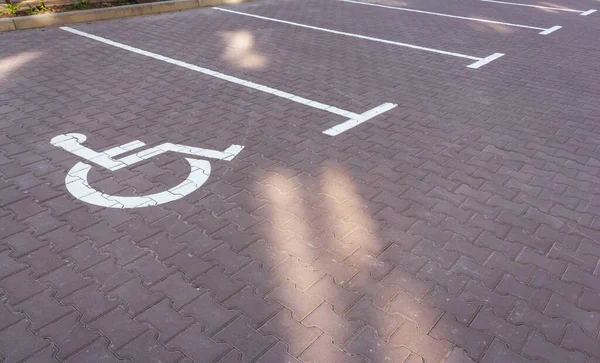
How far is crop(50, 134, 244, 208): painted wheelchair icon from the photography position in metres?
4.30

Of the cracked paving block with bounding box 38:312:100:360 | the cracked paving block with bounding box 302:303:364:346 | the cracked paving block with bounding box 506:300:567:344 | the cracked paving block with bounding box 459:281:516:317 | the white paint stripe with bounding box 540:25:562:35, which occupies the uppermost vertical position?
the cracked paving block with bounding box 38:312:100:360

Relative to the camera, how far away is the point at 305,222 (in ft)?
13.5

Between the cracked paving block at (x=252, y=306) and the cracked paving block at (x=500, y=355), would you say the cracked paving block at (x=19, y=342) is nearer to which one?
the cracked paving block at (x=252, y=306)

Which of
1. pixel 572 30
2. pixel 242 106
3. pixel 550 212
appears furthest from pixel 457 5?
pixel 550 212

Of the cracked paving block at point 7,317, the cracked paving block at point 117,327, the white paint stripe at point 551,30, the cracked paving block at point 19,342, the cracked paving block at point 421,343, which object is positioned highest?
the cracked paving block at point 7,317

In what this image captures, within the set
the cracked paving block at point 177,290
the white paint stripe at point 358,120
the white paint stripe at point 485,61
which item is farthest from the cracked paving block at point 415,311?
the white paint stripe at point 485,61

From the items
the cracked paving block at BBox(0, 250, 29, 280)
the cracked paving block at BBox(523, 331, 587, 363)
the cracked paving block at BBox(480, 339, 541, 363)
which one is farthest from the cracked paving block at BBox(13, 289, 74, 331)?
the cracked paving block at BBox(523, 331, 587, 363)

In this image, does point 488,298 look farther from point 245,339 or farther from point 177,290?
point 177,290

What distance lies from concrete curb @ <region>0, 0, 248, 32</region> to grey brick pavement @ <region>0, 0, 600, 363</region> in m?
1.93

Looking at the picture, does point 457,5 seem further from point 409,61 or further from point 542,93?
point 542,93

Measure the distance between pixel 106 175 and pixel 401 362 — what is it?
10.7 ft

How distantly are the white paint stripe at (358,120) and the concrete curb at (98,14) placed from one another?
24.3 ft

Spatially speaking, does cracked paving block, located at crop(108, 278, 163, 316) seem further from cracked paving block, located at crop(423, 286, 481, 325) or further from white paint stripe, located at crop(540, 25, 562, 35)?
white paint stripe, located at crop(540, 25, 562, 35)

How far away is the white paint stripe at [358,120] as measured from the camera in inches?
228
